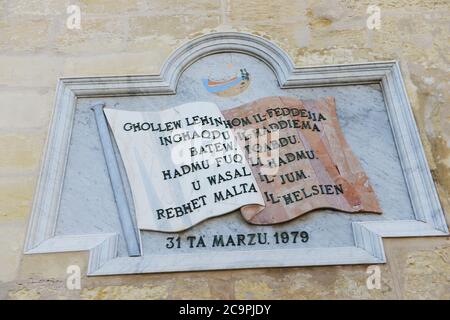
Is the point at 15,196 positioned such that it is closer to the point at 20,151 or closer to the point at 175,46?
the point at 20,151

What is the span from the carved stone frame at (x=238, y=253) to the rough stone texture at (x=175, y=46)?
0.18ft

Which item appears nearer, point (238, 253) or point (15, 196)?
point (238, 253)

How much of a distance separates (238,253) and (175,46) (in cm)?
150

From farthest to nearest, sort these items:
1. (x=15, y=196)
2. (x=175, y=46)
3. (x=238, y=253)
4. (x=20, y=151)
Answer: (x=175, y=46) < (x=20, y=151) < (x=15, y=196) < (x=238, y=253)

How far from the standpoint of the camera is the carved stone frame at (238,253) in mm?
2789

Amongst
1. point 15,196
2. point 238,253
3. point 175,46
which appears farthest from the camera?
point 175,46

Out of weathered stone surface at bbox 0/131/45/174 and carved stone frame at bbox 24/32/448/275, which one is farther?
weathered stone surface at bbox 0/131/45/174

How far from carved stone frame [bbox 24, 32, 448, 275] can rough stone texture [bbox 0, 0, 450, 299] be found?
0.18 ft

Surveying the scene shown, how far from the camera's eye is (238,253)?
9.28 feet

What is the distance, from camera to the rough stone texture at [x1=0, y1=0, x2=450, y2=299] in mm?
2725

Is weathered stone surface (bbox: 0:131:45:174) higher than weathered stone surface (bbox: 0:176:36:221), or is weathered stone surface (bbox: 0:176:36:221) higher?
weathered stone surface (bbox: 0:131:45:174)

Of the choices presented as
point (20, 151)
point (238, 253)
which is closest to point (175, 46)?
point (20, 151)

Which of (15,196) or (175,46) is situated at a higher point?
(175,46)

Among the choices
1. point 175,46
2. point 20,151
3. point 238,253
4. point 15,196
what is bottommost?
point 238,253
